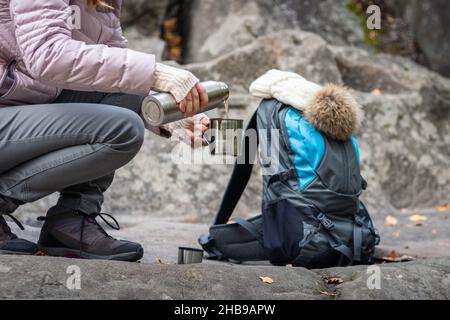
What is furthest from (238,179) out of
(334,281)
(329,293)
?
(329,293)

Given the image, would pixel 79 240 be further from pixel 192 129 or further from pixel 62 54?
pixel 62 54

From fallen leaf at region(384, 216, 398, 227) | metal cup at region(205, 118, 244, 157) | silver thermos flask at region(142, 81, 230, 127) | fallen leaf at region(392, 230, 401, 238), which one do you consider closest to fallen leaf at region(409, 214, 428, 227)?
fallen leaf at region(384, 216, 398, 227)

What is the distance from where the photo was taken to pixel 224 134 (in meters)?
3.54

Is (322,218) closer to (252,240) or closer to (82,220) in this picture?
(252,240)

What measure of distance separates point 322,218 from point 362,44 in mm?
5076

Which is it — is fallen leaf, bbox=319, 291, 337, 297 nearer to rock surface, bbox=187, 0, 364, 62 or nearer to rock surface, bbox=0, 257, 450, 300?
rock surface, bbox=0, 257, 450, 300

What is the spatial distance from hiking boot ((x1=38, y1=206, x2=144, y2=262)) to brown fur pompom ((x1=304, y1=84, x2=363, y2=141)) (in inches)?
42.2

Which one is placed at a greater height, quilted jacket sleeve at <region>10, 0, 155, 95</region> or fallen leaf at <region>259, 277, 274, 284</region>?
quilted jacket sleeve at <region>10, 0, 155, 95</region>

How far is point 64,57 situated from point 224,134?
101 centimetres

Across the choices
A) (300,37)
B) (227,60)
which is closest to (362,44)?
(300,37)

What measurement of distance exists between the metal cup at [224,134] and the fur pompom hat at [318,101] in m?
0.38

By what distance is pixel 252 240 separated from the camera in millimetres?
3877

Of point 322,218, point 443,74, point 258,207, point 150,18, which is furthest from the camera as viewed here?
point 443,74

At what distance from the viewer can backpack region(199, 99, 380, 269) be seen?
3.62 m
